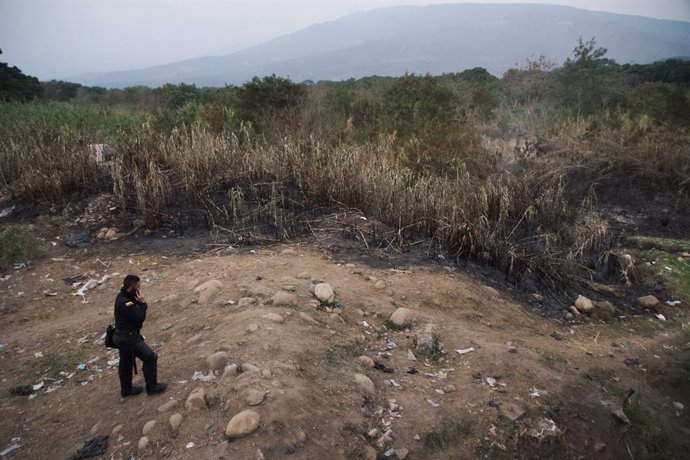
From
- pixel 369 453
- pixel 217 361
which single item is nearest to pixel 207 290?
pixel 217 361

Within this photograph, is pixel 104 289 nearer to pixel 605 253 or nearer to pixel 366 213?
pixel 366 213

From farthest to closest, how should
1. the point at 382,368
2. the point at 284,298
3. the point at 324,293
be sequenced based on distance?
the point at 324,293
the point at 284,298
the point at 382,368

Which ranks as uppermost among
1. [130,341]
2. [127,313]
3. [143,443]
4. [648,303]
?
[127,313]

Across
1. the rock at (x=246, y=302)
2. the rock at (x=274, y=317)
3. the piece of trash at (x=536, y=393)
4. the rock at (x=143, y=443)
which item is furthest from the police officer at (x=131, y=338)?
the piece of trash at (x=536, y=393)

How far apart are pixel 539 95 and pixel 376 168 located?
35.9ft

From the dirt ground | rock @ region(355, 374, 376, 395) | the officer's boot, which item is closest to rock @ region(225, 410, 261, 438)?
the dirt ground

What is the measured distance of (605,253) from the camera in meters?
5.50

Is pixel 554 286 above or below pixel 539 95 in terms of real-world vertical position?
below

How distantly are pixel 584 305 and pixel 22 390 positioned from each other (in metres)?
4.84

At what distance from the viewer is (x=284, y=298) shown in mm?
3625

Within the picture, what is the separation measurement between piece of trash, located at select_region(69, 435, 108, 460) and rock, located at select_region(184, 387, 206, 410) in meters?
0.43

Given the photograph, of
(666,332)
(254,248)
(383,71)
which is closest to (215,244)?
(254,248)

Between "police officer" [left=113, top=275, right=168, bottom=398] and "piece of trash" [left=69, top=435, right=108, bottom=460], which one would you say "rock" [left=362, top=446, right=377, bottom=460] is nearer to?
"police officer" [left=113, top=275, right=168, bottom=398]

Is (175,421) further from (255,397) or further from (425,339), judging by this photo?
(425,339)
